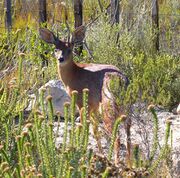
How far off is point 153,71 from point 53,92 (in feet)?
5.02

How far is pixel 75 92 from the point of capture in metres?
3.10

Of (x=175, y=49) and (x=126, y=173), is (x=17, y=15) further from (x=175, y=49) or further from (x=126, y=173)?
(x=126, y=173)

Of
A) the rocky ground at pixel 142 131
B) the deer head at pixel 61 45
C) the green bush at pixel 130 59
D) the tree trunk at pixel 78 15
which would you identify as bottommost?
the rocky ground at pixel 142 131

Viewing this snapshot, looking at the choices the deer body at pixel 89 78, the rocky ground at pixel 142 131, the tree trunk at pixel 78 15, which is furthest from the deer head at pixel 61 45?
the tree trunk at pixel 78 15

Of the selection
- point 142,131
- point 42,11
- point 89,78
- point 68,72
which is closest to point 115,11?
point 42,11

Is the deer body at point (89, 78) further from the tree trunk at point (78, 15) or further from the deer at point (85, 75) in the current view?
the tree trunk at point (78, 15)

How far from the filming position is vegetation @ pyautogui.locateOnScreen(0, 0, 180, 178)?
3.15 m

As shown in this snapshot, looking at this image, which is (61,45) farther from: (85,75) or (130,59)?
(130,59)

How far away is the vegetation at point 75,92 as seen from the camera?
10.3 feet

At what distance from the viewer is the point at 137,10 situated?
13.4m

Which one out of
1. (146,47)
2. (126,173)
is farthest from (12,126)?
(146,47)

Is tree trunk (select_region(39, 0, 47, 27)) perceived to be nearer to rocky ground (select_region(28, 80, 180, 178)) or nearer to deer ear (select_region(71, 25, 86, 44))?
rocky ground (select_region(28, 80, 180, 178))

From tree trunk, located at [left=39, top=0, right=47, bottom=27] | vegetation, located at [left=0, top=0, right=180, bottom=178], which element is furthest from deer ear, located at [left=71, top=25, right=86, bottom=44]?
tree trunk, located at [left=39, top=0, right=47, bottom=27]

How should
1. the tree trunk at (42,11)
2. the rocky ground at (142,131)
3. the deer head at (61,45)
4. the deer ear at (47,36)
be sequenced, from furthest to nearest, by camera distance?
the tree trunk at (42,11), the deer ear at (47,36), the deer head at (61,45), the rocky ground at (142,131)
